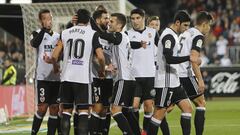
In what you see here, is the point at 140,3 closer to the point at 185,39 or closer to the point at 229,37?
the point at 229,37

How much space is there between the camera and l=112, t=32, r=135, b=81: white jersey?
12.8m

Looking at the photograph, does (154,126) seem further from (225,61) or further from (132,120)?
(225,61)

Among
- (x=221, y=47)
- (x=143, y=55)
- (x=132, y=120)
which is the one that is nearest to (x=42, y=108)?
(x=132, y=120)

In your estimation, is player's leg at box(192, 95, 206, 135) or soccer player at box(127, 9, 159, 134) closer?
player's leg at box(192, 95, 206, 135)

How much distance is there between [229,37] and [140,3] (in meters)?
8.69

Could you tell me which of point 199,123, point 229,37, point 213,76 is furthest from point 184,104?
point 229,37

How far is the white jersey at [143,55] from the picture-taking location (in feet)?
46.3

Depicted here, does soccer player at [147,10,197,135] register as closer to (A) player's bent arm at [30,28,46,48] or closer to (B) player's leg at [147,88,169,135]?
(B) player's leg at [147,88,169,135]

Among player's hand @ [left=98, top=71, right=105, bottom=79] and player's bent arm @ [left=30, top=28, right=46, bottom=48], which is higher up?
player's bent arm @ [left=30, top=28, right=46, bottom=48]

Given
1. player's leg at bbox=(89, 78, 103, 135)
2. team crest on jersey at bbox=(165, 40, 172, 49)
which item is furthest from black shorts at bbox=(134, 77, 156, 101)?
team crest on jersey at bbox=(165, 40, 172, 49)

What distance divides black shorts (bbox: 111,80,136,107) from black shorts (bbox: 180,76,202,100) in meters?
1.35

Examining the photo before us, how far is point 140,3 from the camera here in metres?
41.7

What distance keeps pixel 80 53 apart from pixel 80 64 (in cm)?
18

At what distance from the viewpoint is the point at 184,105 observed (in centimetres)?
1250
